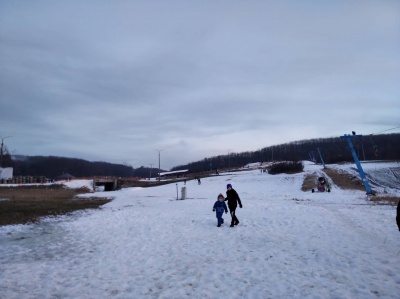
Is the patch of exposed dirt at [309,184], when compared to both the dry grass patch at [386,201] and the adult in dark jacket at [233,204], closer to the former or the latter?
the dry grass patch at [386,201]

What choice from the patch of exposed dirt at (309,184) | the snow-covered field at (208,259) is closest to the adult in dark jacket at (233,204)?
the snow-covered field at (208,259)

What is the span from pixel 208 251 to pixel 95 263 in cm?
398

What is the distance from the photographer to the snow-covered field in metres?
7.47

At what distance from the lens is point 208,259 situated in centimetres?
1027

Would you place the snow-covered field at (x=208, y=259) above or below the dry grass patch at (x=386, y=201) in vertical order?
below

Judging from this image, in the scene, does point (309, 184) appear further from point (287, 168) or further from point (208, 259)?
point (208, 259)

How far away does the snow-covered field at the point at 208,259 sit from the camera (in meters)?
7.47

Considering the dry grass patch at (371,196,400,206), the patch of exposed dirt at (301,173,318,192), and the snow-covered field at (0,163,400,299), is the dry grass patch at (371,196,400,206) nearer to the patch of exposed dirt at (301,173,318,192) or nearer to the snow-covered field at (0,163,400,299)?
the snow-covered field at (0,163,400,299)

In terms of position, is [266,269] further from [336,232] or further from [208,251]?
[336,232]

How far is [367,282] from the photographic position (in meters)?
7.43

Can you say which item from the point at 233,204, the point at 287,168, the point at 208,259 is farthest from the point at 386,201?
the point at 287,168

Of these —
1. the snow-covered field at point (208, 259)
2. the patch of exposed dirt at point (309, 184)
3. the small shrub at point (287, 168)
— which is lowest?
the snow-covered field at point (208, 259)

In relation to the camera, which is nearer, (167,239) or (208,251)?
(208,251)

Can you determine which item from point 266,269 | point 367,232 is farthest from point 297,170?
point 266,269
